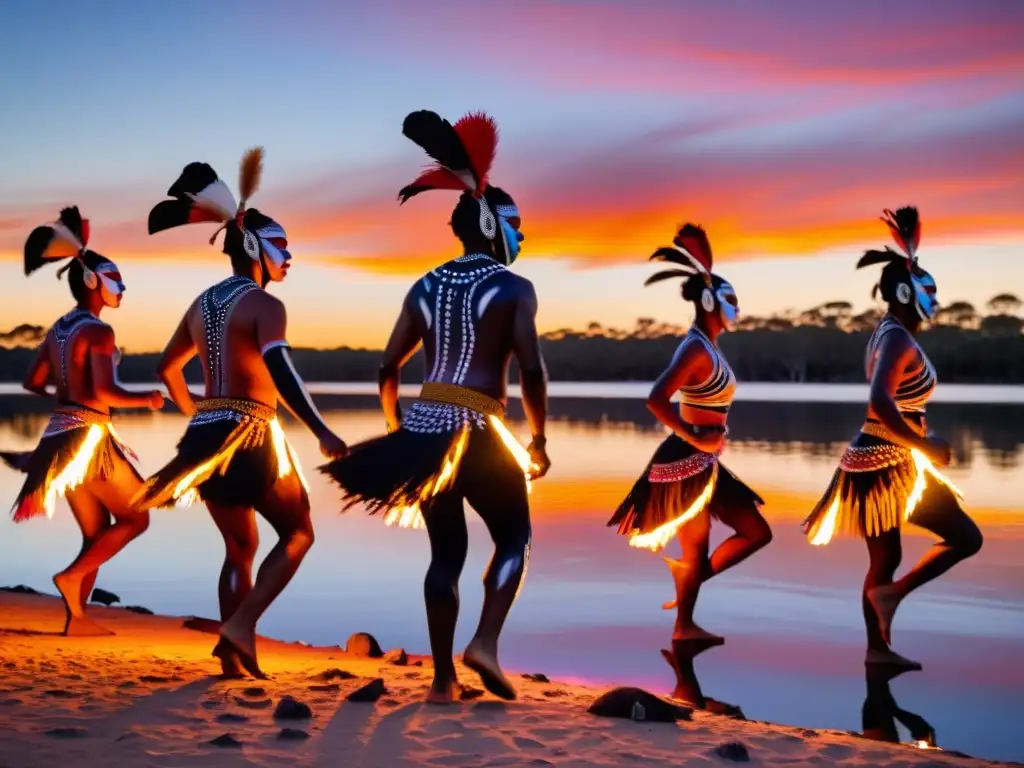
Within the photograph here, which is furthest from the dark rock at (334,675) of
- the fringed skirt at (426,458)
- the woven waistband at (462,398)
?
the woven waistband at (462,398)

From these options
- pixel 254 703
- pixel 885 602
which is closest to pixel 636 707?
pixel 254 703

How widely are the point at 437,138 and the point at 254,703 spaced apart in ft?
8.31

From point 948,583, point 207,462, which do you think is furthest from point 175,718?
point 948,583

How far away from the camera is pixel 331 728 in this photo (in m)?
4.96

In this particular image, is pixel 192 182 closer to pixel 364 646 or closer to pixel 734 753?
pixel 364 646

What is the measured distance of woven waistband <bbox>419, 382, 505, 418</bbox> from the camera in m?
5.50

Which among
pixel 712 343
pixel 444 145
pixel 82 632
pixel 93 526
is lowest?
pixel 82 632

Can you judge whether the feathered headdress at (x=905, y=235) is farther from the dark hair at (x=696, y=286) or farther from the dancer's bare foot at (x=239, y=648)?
the dancer's bare foot at (x=239, y=648)

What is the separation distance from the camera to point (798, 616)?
8.22 meters

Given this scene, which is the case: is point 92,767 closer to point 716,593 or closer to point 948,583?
point 716,593

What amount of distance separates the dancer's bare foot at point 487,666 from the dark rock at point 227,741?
1.06 m

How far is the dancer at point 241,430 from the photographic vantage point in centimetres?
578

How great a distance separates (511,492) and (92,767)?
1.99 meters

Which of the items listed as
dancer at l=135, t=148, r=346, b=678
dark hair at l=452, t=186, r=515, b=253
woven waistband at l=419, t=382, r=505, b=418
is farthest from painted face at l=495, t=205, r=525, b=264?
dancer at l=135, t=148, r=346, b=678
